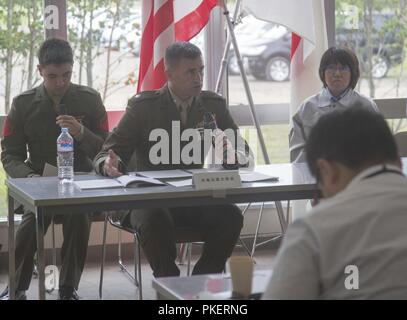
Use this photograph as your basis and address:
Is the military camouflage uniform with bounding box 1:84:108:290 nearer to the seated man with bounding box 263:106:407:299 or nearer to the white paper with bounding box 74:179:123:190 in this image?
the white paper with bounding box 74:179:123:190

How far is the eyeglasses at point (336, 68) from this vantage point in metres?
4.45

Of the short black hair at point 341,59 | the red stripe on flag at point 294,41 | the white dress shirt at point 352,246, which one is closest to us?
the white dress shirt at point 352,246

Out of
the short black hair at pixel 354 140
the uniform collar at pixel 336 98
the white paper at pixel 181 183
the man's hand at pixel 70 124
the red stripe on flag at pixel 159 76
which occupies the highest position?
the red stripe on flag at pixel 159 76

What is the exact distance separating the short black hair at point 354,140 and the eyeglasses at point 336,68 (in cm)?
294

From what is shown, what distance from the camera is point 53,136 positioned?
13.7ft

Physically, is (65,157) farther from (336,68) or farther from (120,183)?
(336,68)

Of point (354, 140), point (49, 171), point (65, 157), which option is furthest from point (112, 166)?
point (354, 140)

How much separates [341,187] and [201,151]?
8.24ft

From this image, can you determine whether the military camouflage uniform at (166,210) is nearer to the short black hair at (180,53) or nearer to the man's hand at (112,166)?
the man's hand at (112,166)

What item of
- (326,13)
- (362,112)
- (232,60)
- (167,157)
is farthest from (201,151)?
(362,112)

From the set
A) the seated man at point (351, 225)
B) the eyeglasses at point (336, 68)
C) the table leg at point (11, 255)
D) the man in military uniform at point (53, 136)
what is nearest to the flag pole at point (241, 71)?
Answer: the eyeglasses at point (336, 68)

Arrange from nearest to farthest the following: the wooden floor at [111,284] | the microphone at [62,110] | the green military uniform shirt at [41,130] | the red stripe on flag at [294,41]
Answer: the microphone at [62,110] → the green military uniform shirt at [41,130] → the wooden floor at [111,284] → the red stripe on flag at [294,41]

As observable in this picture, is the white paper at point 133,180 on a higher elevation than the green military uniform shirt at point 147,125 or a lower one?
lower

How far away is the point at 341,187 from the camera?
5.07 ft
